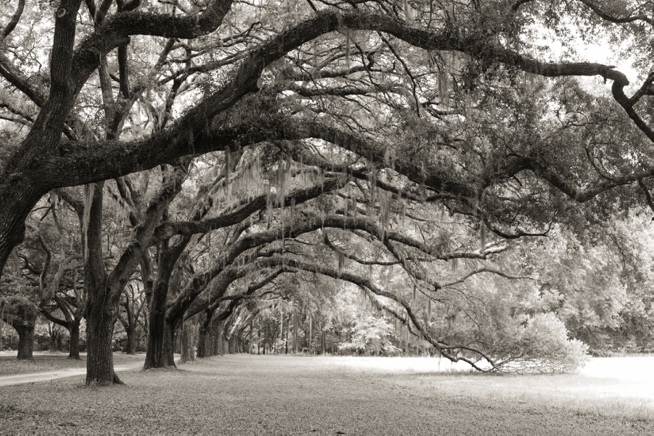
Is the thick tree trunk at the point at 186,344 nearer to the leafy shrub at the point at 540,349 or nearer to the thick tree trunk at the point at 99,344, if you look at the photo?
Answer: the thick tree trunk at the point at 99,344

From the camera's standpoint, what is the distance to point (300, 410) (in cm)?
986

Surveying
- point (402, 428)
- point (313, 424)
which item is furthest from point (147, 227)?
A: point (402, 428)

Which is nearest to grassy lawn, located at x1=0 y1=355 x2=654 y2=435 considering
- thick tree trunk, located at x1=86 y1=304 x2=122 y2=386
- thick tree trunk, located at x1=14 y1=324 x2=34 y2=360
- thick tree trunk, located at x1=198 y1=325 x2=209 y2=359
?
thick tree trunk, located at x1=86 y1=304 x2=122 y2=386

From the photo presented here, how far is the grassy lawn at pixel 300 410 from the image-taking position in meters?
7.81

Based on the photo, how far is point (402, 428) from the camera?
802cm

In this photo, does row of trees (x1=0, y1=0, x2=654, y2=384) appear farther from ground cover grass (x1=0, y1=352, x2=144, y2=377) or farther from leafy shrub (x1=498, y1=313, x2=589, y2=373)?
ground cover grass (x1=0, y1=352, x2=144, y2=377)

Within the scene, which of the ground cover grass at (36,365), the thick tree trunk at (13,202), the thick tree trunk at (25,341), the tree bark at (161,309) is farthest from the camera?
the thick tree trunk at (25,341)

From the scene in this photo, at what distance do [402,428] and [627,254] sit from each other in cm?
616

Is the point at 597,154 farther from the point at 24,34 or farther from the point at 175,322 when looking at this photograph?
the point at 175,322

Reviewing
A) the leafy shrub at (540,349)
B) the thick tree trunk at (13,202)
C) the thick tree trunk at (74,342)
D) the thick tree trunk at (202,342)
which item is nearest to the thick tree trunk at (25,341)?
the thick tree trunk at (74,342)

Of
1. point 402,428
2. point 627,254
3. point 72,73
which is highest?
point 72,73

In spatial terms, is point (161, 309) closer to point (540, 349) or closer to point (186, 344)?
point (186, 344)

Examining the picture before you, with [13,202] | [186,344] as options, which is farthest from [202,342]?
[13,202]

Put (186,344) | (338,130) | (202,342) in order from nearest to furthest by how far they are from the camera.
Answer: (338,130) → (186,344) → (202,342)
